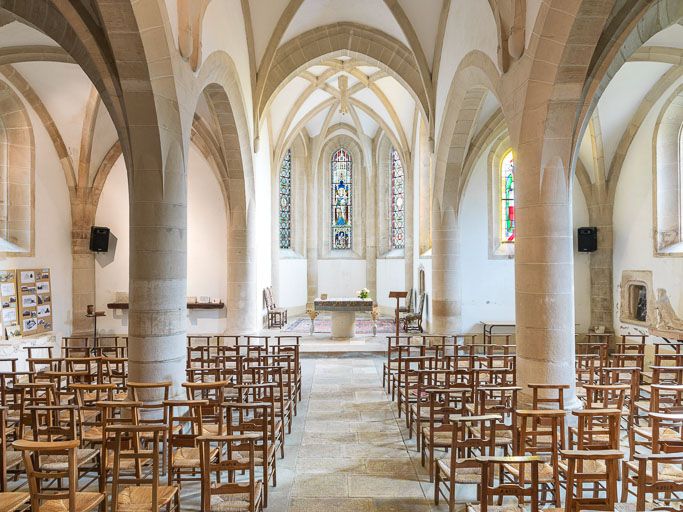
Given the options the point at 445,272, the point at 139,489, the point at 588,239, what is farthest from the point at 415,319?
the point at 139,489

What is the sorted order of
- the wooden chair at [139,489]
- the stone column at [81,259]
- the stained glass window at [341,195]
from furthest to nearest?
the stained glass window at [341,195] < the stone column at [81,259] < the wooden chair at [139,489]

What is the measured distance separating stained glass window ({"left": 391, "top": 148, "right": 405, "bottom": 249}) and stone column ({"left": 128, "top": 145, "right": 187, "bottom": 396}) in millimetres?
14262

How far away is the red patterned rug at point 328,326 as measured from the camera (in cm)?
1614

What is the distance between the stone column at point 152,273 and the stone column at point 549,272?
14.9 ft

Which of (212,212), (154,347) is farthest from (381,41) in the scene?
(154,347)

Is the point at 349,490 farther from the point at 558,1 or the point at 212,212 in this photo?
the point at 212,212

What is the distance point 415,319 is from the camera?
15.7 metres

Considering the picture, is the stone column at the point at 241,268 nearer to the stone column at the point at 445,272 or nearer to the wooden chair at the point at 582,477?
the stone column at the point at 445,272

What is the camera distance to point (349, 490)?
5.25m

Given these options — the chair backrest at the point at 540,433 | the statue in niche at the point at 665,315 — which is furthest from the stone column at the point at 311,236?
the chair backrest at the point at 540,433

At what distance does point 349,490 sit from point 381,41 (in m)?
10.3

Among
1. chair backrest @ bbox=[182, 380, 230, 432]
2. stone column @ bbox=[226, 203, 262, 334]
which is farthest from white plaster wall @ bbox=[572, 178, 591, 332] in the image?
chair backrest @ bbox=[182, 380, 230, 432]

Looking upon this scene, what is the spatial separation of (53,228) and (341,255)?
434 inches

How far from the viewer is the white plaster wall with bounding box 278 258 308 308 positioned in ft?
64.1
